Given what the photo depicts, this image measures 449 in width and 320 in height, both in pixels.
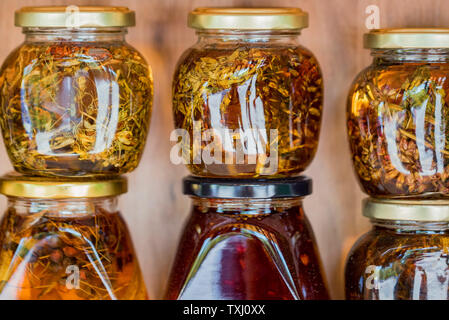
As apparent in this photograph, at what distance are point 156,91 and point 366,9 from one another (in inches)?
11.9

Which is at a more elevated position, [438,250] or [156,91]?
[156,91]

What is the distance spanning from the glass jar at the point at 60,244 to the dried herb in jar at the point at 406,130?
0.31 meters

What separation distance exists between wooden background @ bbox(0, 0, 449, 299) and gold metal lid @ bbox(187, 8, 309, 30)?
6.0 inches

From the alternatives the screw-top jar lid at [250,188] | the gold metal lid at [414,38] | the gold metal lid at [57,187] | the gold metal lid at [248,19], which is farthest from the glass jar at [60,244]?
the gold metal lid at [414,38]

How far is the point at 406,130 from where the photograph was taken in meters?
0.85

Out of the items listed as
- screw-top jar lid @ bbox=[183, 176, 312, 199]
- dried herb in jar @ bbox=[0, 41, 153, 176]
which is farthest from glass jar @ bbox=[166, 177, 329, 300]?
dried herb in jar @ bbox=[0, 41, 153, 176]

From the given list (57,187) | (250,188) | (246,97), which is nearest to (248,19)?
(246,97)

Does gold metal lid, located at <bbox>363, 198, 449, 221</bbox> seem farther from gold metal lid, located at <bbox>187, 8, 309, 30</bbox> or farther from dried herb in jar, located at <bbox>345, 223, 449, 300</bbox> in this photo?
gold metal lid, located at <bbox>187, 8, 309, 30</bbox>

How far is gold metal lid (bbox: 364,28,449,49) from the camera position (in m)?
0.86

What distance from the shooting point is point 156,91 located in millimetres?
1049

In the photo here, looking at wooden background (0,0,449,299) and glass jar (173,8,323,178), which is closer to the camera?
glass jar (173,8,323,178)
